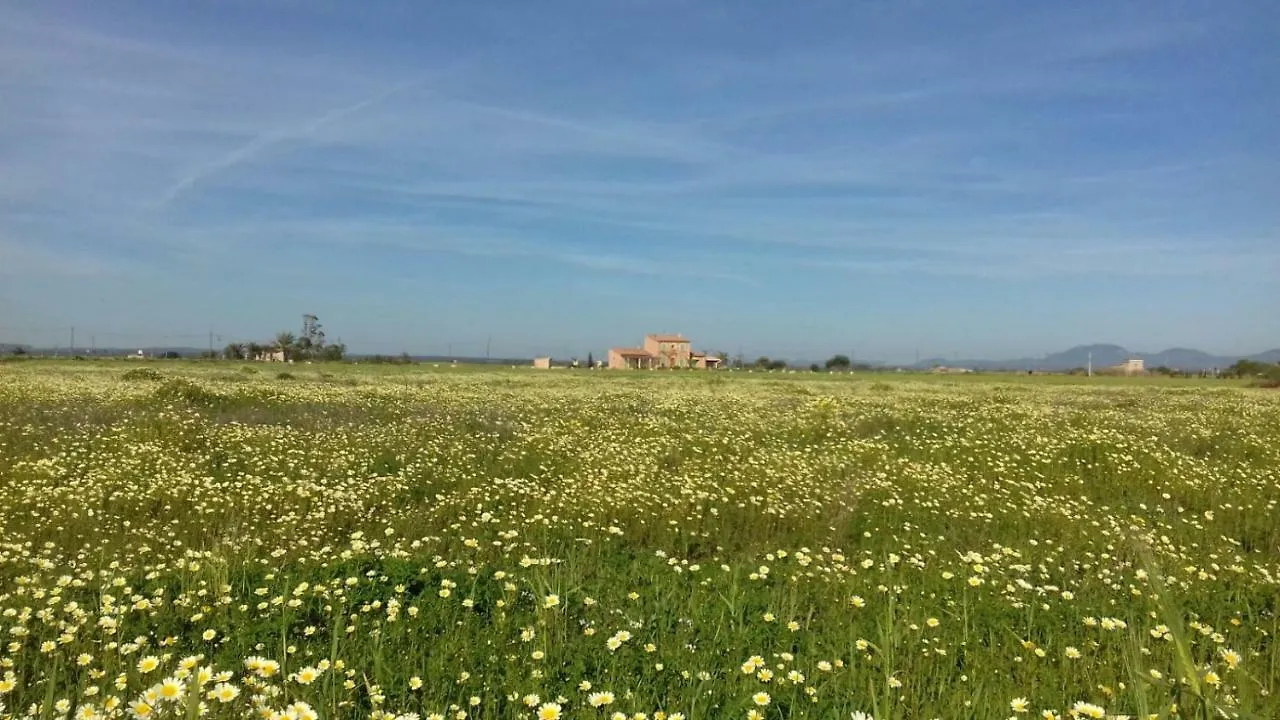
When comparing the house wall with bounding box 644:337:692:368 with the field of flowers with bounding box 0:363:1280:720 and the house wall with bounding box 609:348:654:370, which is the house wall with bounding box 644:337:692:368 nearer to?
the house wall with bounding box 609:348:654:370

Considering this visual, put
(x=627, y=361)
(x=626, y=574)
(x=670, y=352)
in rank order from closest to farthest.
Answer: (x=626, y=574) < (x=670, y=352) < (x=627, y=361)

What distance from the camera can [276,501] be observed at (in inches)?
343

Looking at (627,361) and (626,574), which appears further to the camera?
(627,361)

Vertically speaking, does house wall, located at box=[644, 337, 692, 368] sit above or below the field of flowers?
above

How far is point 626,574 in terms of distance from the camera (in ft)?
20.3

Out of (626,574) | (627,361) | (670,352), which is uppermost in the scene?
(670,352)

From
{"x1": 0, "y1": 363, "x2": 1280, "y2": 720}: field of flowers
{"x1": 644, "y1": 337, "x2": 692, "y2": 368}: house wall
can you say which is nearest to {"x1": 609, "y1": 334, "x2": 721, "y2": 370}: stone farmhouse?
{"x1": 644, "y1": 337, "x2": 692, "y2": 368}: house wall

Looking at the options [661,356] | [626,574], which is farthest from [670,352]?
[626,574]

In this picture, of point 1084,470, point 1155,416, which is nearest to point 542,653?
point 1084,470

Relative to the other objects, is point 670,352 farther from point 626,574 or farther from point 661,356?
point 626,574

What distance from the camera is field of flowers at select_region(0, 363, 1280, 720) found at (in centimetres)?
396

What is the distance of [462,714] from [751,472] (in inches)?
305

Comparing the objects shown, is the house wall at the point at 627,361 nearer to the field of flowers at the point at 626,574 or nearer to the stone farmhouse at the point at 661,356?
the stone farmhouse at the point at 661,356

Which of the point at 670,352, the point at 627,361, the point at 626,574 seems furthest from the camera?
the point at 627,361
